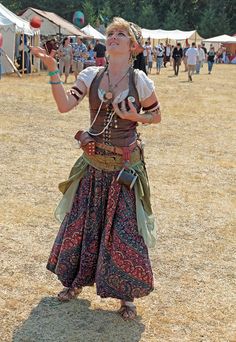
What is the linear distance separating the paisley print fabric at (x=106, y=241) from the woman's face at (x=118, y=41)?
0.75 meters

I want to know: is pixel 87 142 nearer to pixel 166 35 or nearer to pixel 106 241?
pixel 106 241

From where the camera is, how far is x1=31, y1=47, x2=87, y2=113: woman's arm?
304cm

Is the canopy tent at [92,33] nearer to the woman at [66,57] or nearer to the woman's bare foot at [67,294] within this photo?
the woman at [66,57]

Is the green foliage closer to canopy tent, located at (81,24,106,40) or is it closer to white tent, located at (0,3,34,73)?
canopy tent, located at (81,24,106,40)

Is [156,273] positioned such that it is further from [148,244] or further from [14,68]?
[14,68]

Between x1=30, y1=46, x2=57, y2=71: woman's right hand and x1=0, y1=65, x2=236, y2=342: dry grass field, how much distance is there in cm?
161

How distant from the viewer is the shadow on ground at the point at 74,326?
3.29 meters

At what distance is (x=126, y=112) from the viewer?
317 cm

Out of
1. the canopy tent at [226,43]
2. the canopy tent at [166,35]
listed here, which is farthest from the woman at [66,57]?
the canopy tent at [226,43]

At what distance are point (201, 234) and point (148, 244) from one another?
1.90 m

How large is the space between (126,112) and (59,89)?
42 centimetres

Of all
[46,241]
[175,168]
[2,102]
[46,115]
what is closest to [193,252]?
[46,241]

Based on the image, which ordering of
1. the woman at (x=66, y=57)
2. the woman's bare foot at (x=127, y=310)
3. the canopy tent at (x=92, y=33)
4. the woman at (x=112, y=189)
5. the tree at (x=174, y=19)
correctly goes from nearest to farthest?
the woman at (x=112, y=189)
the woman's bare foot at (x=127, y=310)
the woman at (x=66, y=57)
the canopy tent at (x=92, y=33)
the tree at (x=174, y=19)

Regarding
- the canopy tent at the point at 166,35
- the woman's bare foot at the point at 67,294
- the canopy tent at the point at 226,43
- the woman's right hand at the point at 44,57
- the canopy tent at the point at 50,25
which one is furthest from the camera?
the canopy tent at the point at 226,43
